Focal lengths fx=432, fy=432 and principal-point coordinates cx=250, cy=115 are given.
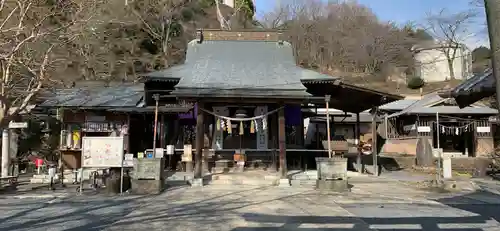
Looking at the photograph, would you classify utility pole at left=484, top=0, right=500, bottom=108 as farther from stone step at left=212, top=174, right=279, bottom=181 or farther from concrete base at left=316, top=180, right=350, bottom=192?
stone step at left=212, top=174, right=279, bottom=181

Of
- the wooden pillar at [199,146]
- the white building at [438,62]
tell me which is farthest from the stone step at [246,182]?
the white building at [438,62]

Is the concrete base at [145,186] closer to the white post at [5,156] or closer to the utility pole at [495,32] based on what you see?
the white post at [5,156]

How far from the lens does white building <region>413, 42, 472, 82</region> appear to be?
54500 mm

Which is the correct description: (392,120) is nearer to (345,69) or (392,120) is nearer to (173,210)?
(345,69)

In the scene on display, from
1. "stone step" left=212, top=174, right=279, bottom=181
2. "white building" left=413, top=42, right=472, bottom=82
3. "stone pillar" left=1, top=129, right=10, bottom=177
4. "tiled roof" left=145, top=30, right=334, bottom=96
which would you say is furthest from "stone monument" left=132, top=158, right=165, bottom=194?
"white building" left=413, top=42, right=472, bottom=82

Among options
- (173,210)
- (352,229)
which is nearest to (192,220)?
(173,210)

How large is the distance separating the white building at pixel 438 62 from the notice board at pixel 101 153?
4800cm

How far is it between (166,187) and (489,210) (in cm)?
1026

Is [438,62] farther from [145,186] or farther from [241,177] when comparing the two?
Result: [145,186]

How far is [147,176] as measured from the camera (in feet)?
47.1

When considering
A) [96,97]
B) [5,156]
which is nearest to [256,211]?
[5,156]

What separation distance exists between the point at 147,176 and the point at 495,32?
41.0ft

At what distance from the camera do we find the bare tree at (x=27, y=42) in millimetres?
9211

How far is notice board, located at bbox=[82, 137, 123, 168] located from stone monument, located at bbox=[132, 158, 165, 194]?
64cm
